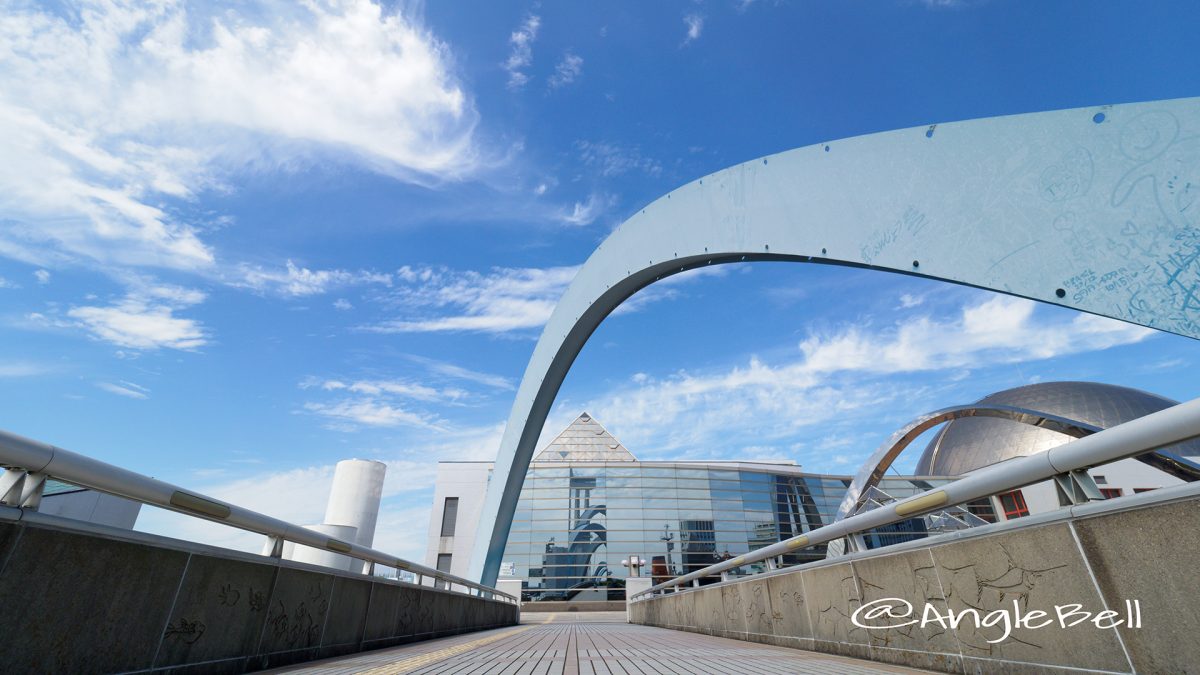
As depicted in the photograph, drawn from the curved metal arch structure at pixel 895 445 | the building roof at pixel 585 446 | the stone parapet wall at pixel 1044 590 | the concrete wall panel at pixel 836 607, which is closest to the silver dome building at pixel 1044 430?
the curved metal arch structure at pixel 895 445

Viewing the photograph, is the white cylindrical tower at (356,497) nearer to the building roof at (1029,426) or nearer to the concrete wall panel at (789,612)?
the concrete wall panel at (789,612)

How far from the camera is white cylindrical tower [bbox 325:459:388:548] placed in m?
29.1

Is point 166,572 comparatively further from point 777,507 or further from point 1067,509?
point 777,507

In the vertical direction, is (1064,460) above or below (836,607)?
above

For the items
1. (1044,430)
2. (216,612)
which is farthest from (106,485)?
(1044,430)

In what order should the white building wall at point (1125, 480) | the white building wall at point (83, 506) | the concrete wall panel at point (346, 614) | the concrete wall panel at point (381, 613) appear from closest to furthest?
the concrete wall panel at point (346, 614), the concrete wall panel at point (381, 613), the white building wall at point (83, 506), the white building wall at point (1125, 480)

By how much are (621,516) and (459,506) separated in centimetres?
1405

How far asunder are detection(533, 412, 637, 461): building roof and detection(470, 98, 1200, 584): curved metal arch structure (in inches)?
1156

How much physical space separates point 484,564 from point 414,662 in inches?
660

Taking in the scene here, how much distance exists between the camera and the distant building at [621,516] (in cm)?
3170

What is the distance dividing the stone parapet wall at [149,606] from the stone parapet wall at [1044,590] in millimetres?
4006

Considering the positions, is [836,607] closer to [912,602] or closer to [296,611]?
[912,602]

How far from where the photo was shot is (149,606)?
2486mm

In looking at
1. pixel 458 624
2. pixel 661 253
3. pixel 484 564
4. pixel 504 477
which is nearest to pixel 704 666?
pixel 458 624
